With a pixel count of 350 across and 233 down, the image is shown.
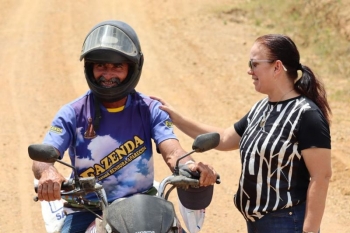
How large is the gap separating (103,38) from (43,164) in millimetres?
779

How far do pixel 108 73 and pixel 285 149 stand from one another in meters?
1.11

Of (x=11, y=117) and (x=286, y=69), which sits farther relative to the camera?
(x=11, y=117)

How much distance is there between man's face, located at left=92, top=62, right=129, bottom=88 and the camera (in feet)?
12.7

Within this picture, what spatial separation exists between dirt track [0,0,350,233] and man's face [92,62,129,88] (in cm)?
372

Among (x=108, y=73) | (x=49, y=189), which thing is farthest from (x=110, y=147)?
(x=49, y=189)

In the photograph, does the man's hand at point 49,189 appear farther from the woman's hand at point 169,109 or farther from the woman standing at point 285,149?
the woman standing at point 285,149

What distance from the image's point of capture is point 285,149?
12.8 ft

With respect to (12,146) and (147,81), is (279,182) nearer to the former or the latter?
(12,146)

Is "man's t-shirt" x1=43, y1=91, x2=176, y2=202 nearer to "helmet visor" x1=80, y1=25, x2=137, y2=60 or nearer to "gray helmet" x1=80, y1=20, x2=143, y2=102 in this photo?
"gray helmet" x1=80, y1=20, x2=143, y2=102

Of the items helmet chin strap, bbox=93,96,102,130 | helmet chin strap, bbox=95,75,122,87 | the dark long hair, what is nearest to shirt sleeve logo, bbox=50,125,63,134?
helmet chin strap, bbox=93,96,102,130

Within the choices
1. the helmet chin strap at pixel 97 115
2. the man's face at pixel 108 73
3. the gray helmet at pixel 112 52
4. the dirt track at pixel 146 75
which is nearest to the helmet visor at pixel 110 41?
the gray helmet at pixel 112 52

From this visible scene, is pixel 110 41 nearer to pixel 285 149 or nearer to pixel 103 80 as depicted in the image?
pixel 103 80

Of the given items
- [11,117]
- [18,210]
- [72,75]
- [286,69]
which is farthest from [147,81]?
[286,69]

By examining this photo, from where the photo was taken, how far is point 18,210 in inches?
298
